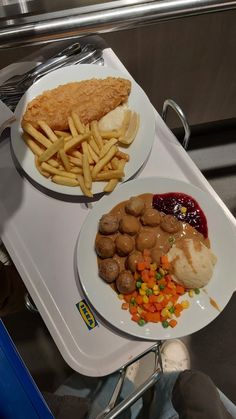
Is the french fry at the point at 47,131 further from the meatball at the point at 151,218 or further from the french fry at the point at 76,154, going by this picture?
the meatball at the point at 151,218

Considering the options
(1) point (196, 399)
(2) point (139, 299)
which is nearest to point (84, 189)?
(2) point (139, 299)

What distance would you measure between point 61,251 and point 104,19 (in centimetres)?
65

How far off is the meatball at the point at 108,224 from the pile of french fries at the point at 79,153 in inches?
3.6

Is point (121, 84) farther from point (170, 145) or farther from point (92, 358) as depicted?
point (92, 358)

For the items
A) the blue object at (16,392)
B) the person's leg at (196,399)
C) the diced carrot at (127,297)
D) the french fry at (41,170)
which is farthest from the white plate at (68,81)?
the person's leg at (196,399)

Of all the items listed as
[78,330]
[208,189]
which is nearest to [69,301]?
[78,330]

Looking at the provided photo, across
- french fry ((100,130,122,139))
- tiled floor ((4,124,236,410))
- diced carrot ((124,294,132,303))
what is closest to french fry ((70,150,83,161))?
french fry ((100,130,122,139))

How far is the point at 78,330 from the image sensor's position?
1068 mm

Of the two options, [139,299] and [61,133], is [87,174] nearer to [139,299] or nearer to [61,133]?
[61,133]

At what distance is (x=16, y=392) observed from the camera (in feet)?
2.65

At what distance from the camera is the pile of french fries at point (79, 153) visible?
3.83ft

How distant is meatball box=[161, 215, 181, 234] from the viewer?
1156 mm

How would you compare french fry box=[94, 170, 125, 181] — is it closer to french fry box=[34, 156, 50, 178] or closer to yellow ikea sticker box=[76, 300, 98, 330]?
french fry box=[34, 156, 50, 178]

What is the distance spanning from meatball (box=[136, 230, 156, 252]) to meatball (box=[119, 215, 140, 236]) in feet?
0.08
